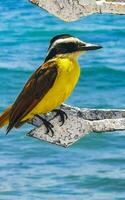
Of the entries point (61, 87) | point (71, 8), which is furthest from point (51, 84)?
point (71, 8)

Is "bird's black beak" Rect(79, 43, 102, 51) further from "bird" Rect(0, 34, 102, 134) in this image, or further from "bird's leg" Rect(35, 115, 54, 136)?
"bird's leg" Rect(35, 115, 54, 136)

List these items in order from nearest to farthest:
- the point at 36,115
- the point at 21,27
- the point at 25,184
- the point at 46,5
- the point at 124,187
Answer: the point at 46,5
the point at 36,115
the point at 25,184
the point at 124,187
the point at 21,27

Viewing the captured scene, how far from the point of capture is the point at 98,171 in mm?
5828

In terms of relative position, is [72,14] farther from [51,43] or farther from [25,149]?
[25,149]

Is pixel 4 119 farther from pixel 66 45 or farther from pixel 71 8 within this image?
pixel 71 8

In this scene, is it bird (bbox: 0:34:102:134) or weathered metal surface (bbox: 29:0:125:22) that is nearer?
weathered metal surface (bbox: 29:0:125:22)

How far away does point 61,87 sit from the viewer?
128 inches

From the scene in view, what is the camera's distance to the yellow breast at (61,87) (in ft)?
10.6

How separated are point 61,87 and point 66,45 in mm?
126

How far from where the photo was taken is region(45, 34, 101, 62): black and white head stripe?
3232mm

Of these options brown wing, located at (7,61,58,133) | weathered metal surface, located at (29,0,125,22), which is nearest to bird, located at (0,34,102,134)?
brown wing, located at (7,61,58,133)

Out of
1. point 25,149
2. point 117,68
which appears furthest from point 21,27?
point 117,68

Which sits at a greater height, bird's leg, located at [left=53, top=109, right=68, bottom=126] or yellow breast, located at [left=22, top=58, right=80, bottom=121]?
yellow breast, located at [left=22, top=58, right=80, bottom=121]

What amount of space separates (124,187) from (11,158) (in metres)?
0.62
